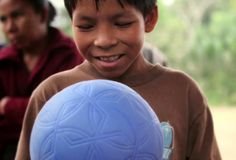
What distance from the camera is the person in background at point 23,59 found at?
3.22 metres

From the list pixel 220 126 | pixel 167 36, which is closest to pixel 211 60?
pixel 167 36

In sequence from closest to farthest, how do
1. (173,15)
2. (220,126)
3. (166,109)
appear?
1. (166,109)
2. (220,126)
3. (173,15)

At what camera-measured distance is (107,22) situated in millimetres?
1887

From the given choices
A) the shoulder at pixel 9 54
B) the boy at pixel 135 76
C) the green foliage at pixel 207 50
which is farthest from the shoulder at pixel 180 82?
the green foliage at pixel 207 50

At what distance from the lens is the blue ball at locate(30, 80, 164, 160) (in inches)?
59.7

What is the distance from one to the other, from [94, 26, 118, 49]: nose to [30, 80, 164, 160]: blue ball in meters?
0.26

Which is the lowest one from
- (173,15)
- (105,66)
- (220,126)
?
(220,126)

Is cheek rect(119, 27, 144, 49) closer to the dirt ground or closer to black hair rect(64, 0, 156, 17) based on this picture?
black hair rect(64, 0, 156, 17)

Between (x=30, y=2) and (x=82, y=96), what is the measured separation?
1.92 meters

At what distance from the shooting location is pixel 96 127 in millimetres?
1524

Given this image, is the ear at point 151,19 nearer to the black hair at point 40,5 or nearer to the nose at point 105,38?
the nose at point 105,38

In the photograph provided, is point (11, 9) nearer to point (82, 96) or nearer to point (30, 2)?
point (30, 2)

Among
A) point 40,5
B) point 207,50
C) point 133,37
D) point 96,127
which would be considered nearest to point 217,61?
point 207,50

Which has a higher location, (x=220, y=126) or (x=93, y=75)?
(x=93, y=75)
